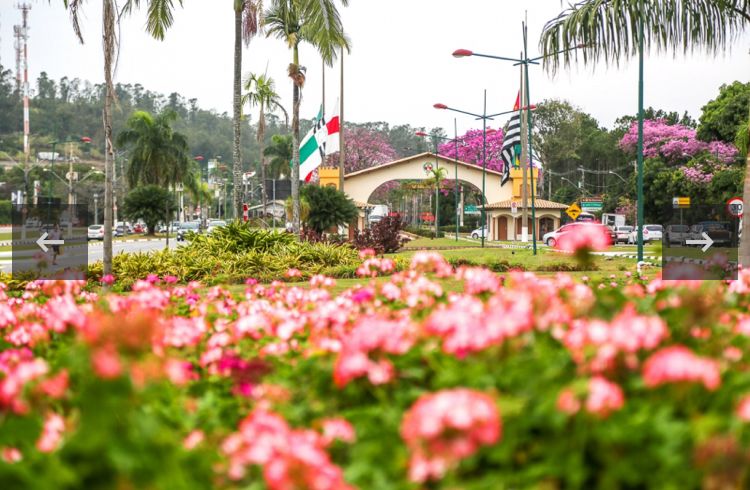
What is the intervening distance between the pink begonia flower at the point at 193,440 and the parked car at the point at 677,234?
134 ft

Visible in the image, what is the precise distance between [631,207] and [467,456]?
7076 centimetres

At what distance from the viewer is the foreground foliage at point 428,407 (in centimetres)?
242

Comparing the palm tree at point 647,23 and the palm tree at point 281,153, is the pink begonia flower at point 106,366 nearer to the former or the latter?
the palm tree at point 647,23

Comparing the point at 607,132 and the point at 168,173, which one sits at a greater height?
the point at 607,132

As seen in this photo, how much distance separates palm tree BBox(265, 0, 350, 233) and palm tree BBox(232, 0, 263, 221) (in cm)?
123

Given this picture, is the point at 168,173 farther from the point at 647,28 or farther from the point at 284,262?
the point at 647,28

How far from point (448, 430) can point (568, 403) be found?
0.40 metres

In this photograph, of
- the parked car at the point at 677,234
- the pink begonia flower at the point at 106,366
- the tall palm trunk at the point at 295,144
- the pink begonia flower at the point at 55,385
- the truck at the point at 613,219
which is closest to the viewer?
the pink begonia flower at the point at 106,366

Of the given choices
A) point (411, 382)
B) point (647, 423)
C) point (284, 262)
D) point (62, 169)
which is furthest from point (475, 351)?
point (62, 169)

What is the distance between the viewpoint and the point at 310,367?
11.9ft

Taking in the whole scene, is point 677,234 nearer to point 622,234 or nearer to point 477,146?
point 622,234

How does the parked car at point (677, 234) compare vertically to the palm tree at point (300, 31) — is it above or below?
below

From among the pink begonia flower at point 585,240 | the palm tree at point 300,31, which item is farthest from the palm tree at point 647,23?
the palm tree at point 300,31

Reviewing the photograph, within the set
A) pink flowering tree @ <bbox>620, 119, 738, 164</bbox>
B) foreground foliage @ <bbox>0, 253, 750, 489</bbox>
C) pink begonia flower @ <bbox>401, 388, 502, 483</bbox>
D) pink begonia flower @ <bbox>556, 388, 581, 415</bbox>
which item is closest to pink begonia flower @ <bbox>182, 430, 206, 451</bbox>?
foreground foliage @ <bbox>0, 253, 750, 489</bbox>
